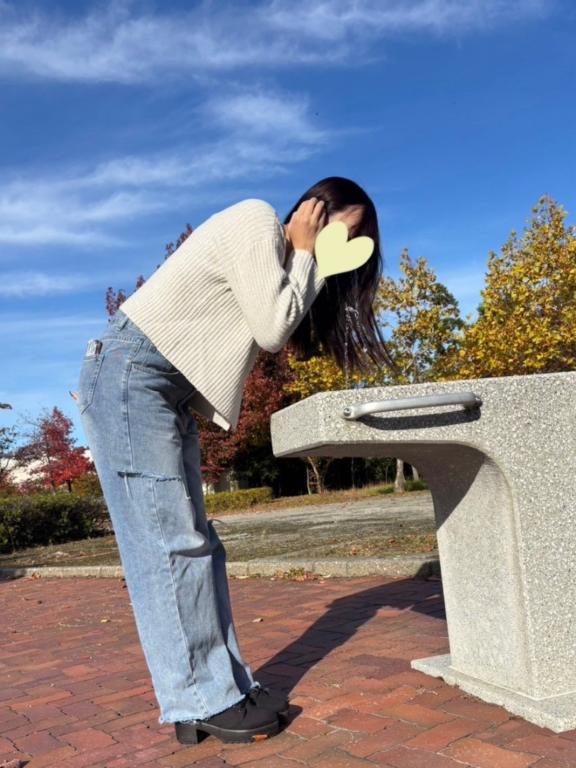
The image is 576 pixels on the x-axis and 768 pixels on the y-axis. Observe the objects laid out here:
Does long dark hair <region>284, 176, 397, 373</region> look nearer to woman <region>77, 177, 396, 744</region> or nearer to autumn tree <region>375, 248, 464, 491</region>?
woman <region>77, 177, 396, 744</region>

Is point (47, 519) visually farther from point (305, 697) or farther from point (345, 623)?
point (305, 697)

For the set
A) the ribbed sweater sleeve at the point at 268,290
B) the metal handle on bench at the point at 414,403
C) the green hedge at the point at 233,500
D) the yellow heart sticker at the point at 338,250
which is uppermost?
the yellow heart sticker at the point at 338,250

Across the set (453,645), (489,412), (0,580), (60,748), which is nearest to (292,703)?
(453,645)

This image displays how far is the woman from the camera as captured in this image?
2.27 metres

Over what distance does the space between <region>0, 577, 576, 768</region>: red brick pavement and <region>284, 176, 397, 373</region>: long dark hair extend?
109cm

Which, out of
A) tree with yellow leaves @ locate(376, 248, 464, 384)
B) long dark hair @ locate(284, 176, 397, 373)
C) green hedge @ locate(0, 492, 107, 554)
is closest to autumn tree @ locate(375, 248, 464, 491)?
tree with yellow leaves @ locate(376, 248, 464, 384)

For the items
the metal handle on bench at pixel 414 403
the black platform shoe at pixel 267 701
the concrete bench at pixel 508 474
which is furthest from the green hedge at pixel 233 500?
the metal handle on bench at pixel 414 403

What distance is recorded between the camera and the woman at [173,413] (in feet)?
7.43

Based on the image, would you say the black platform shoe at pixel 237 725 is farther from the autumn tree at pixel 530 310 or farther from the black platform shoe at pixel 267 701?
the autumn tree at pixel 530 310

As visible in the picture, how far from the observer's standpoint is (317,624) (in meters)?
3.85

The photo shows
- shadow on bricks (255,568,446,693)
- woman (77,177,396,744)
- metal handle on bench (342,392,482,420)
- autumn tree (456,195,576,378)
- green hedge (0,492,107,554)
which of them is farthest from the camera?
autumn tree (456,195,576,378)


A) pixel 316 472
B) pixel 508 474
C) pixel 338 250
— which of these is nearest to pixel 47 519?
pixel 316 472

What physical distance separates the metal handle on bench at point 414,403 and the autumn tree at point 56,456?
76.7 ft

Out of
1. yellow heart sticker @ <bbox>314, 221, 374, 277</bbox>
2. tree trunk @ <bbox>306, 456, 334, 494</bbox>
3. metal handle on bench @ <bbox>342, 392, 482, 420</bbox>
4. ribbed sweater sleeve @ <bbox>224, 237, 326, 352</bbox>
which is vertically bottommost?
tree trunk @ <bbox>306, 456, 334, 494</bbox>
